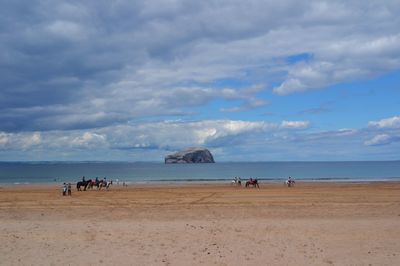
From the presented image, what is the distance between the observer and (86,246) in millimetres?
14180

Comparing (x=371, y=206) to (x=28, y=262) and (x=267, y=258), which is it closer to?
(x=267, y=258)

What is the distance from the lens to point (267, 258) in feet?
41.1

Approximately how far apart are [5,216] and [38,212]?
210 cm

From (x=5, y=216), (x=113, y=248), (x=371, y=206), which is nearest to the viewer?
(x=113, y=248)

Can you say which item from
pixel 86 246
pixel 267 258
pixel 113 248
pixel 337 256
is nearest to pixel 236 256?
pixel 267 258

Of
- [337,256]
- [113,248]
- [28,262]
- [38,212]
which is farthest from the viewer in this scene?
[38,212]

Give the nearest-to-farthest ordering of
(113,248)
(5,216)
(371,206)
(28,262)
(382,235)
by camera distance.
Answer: (28,262)
(113,248)
(382,235)
(5,216)
(371,206)

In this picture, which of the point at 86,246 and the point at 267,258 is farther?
the point at 86,246

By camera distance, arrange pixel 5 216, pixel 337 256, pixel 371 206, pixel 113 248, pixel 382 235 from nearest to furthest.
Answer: pixel 337 256 < pixel 113 248 < pixel 382 235 < pixel 5 216 < pixel 371 206

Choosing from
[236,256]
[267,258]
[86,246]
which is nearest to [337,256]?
[267,258]

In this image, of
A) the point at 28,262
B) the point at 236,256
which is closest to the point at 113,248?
the point at 28,262

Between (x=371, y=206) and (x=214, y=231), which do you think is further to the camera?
(x=371, y=206)

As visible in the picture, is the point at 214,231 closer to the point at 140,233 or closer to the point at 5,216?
the point at 140,233

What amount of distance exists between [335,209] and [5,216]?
17.0 m
